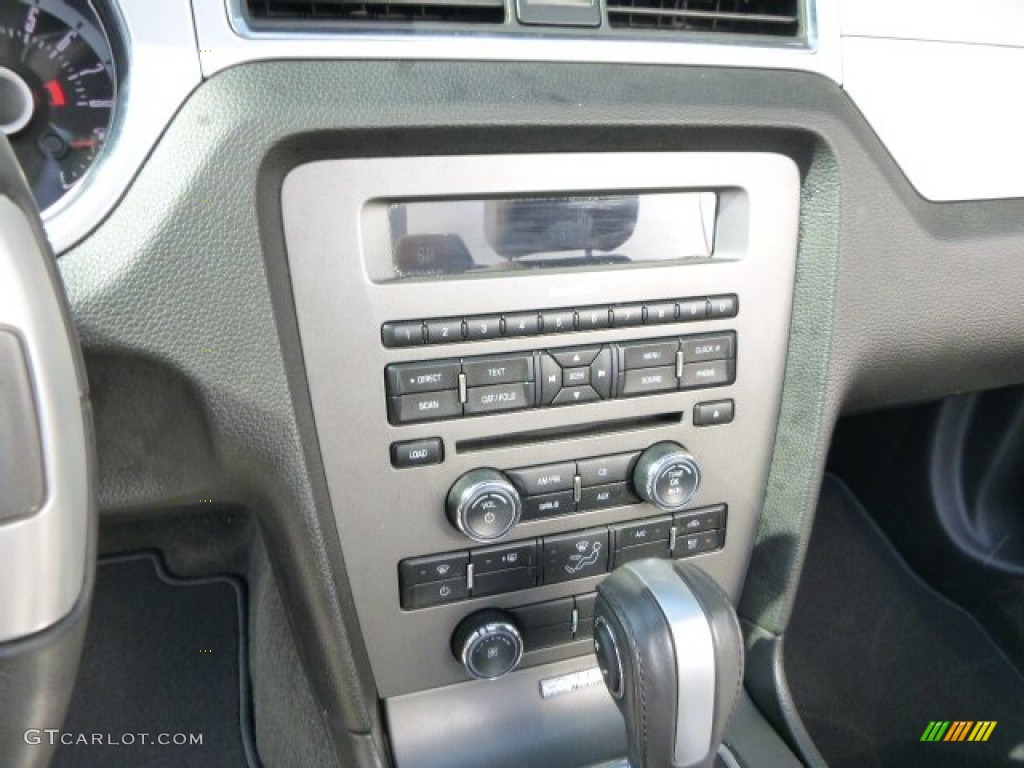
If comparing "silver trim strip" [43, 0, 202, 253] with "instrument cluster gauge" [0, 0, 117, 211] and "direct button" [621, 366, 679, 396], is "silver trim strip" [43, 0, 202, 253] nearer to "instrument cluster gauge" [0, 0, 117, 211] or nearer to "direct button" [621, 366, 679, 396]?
"instrument cluster gauge" [0, 0, 117, 211]

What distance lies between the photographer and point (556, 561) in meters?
0.91

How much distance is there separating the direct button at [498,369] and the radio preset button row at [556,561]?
191 mm

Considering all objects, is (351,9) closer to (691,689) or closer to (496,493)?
(496,493)

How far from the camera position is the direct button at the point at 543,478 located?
853 millimetres

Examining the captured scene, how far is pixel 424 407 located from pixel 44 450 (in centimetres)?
35

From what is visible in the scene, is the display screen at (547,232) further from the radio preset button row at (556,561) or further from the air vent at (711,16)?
the radio preset button row at (556,561)

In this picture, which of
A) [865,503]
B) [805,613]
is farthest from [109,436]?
[865,503]

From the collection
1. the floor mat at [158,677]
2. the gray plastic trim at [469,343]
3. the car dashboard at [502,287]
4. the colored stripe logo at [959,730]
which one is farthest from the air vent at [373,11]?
the colored stripe logo at [959,730]

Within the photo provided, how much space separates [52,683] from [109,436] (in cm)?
28

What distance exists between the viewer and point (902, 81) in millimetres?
860

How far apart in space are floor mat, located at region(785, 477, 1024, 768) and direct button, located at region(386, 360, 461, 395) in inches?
35.4

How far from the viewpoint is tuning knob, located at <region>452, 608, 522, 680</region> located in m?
0.88

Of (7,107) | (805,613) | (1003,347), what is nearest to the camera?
(7,107)

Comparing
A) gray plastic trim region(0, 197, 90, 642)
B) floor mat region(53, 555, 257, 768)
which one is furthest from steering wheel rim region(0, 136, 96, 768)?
floor mat region(53, 555, 257, 768)
